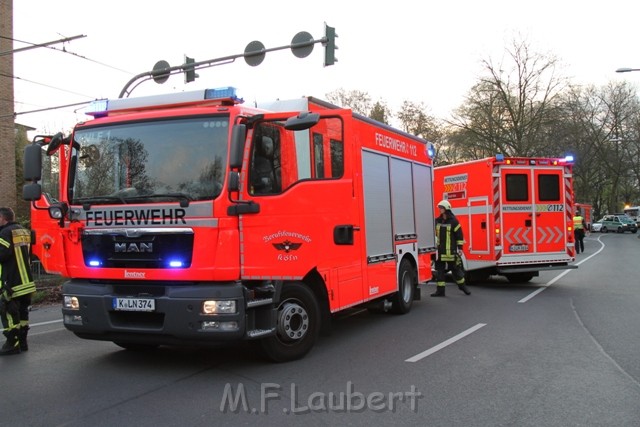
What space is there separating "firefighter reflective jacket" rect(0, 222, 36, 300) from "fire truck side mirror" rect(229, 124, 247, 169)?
328 centimetres

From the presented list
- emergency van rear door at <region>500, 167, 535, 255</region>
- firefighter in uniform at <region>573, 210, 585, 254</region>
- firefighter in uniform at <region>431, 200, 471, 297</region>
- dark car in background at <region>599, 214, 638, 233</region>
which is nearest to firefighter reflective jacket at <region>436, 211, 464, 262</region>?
firefighter in uniform at <region>431, 200, 471, 297</region>

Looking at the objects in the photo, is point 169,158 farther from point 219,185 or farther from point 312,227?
point 312,227

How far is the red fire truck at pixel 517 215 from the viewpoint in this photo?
1236 centimetres

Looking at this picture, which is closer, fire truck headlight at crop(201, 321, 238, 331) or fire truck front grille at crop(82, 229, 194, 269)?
fire truck headlight at crop(201, 321, 238, 331)

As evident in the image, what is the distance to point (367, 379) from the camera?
529 cm

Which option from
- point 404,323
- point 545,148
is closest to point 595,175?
point 545,148

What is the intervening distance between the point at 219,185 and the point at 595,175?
7289 cm

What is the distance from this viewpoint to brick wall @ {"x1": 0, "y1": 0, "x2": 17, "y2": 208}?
1983 centimetres

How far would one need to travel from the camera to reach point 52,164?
7426 mm

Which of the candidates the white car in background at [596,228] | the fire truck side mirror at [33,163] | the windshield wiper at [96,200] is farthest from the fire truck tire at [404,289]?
the white car in background at [596,228]

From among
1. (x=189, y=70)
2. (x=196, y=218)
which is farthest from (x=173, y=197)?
(x=189, y=70)

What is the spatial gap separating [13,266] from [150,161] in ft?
8.14

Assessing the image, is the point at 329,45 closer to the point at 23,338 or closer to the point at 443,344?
the point at 443,344

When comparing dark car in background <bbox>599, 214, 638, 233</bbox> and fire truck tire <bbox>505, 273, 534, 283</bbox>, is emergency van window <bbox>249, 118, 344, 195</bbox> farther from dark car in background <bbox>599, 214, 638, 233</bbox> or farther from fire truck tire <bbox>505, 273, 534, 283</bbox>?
dark car in background <bbox>599, 214, 638, 233</bbox>
